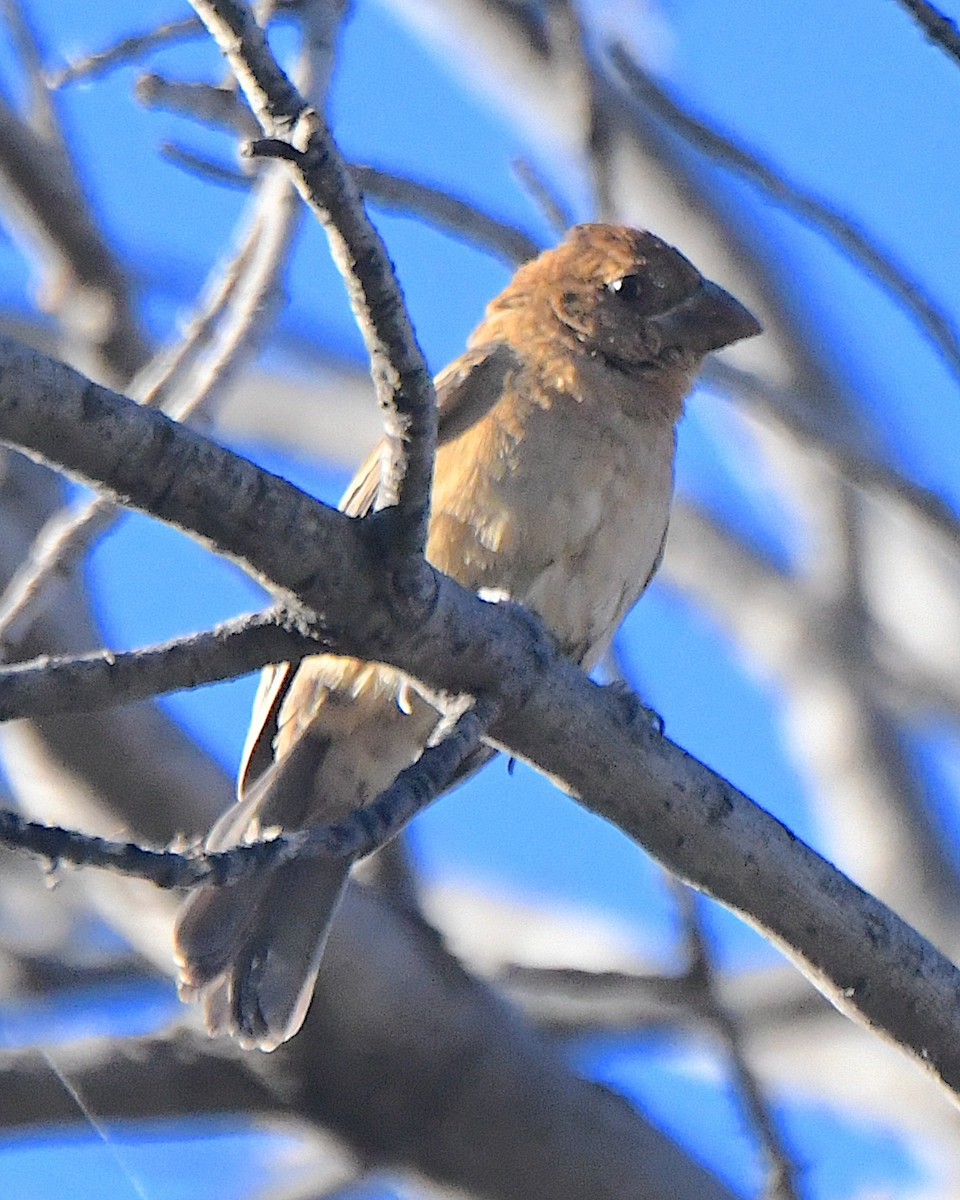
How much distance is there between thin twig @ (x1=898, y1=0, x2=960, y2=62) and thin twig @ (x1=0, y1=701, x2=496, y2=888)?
3.99 ft

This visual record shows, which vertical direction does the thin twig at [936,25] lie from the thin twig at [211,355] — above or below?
above

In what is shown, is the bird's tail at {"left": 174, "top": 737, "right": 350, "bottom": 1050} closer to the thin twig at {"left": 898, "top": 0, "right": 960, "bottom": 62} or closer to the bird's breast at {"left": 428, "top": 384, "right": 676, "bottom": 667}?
the bird's breast at {"left": 428, "top": 384, "right": 676, "bottom": 667}

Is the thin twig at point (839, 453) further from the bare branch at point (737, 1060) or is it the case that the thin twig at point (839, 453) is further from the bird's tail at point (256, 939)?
the bird's tail at point (256, 939)

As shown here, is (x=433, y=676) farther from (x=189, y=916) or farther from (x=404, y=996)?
(x=404, y=996)

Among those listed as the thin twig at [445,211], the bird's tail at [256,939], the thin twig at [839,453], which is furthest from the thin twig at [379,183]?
the bird's tail at [256,939]

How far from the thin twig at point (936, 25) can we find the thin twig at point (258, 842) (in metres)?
1.22

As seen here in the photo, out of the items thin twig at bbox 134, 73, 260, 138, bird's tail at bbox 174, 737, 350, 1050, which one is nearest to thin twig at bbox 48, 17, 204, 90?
thin twig at bbox 134, 73, 260, 138

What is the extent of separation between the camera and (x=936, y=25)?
2814 millimetres

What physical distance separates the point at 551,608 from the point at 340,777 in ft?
2.20

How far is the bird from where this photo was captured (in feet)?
13.3

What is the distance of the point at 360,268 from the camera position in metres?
2.35

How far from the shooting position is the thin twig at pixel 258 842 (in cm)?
219

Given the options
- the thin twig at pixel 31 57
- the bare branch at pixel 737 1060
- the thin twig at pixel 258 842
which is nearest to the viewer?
the thin twig at pixel 258 842

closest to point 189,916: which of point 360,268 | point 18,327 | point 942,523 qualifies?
point 942,523
